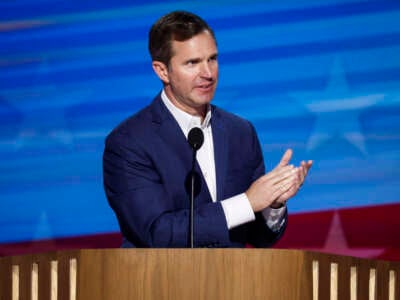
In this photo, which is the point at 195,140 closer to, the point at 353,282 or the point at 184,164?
the point at 184,164

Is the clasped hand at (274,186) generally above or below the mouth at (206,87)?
below

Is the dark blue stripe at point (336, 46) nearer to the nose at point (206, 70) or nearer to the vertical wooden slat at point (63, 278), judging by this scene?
the nose at point (206, 70)

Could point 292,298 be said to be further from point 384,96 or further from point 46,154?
point 46,154

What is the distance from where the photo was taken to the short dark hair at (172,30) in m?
2.89

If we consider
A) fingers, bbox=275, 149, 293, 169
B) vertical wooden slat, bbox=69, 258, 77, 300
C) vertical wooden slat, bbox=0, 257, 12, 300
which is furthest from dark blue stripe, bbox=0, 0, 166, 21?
vertical wooden slat, bbox=0, 257, 12, 300

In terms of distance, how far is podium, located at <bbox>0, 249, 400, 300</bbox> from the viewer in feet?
6.83

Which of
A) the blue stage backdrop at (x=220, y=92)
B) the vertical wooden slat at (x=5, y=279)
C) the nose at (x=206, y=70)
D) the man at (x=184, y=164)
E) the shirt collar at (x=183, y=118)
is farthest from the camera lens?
the blue stage backdrop at (x=220, y=92)

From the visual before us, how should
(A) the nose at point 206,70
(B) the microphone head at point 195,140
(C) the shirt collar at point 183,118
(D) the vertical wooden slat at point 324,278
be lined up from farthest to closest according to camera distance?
(C) the shirt collar at point 183,118, (A) the nose at point 206,70, (B) the microphone head at point 195,140, (D) the vertical wooden slat at point 324,278

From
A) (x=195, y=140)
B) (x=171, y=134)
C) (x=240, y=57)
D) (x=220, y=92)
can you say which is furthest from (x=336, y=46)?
(x=195, y=140)

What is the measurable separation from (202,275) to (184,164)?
33.1 inches

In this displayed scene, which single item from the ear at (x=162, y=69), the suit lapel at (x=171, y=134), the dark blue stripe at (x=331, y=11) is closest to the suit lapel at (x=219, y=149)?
the suit lapel at (x=171, y=134)

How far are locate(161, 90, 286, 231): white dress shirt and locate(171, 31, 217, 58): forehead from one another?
0.65 ft

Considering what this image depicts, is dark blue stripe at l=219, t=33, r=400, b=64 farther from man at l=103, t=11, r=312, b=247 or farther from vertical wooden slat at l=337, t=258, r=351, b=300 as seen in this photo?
vertical wooden slat at l=337, t=258, r=351, b=300

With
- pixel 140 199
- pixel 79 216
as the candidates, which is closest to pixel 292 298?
pixel 140 199
